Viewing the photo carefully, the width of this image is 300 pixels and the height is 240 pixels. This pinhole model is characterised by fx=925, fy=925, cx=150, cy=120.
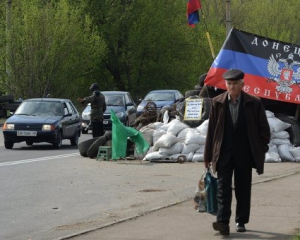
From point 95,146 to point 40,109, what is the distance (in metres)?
5.82

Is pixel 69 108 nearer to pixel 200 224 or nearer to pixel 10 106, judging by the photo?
pixel 10 106

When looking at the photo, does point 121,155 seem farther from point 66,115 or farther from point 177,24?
point 177,24

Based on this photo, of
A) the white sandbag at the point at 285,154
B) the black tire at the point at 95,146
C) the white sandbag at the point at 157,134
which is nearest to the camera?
the white sandbag at the point at 285,154

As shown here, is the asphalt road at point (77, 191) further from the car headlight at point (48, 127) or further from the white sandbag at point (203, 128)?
the car headlight at point (48, 127)

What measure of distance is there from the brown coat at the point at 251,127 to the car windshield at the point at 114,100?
85.6 ft

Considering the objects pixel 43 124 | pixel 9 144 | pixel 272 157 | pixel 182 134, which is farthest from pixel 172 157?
pixel 9 144

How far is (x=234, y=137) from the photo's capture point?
9836 mm

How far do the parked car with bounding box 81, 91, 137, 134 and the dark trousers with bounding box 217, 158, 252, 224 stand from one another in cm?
2422

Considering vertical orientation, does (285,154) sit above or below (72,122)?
below

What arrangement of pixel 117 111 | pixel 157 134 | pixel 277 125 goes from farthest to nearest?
pixel 117 111 → pixel 157 134 → pixel 277 125

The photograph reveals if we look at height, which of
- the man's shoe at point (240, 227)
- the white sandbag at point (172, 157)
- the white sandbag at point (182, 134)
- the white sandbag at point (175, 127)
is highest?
the white sandbag at point (175, 127)

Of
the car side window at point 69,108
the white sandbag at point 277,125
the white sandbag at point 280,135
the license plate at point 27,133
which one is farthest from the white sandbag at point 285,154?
the car side window at point 69,108

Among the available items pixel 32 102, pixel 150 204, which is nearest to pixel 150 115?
pixel 32 102

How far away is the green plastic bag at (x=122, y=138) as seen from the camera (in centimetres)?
2002
